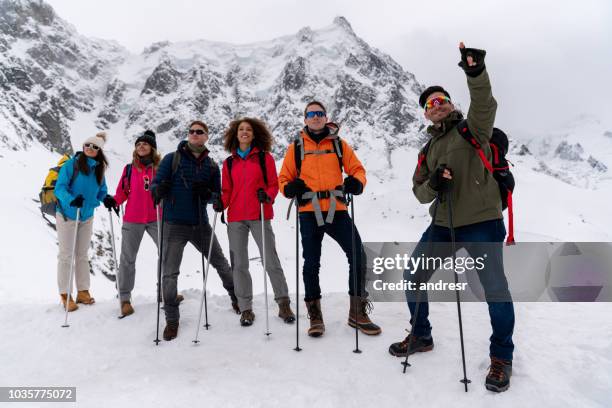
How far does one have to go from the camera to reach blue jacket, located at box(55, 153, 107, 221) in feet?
21.9

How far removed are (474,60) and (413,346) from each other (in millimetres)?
3221

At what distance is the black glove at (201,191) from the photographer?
5708 millimetres

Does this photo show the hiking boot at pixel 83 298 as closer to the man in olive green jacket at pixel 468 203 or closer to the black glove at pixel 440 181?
the man in olive green jacket at pixel 468 203

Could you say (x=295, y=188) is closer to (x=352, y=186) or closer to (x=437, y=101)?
(x=352, y=186)

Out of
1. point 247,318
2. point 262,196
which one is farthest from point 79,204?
point 247,318

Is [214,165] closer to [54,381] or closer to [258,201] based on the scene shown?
[258,201]

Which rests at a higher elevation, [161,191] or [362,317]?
[161,191]

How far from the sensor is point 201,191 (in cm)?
573

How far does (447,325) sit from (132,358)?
4333 millimetres

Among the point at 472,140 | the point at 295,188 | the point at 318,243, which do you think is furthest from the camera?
the point at 318,243

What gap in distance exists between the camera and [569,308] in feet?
19.2

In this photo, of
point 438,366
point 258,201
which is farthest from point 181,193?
point 438,366

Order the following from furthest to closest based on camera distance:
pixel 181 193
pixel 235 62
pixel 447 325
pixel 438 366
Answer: pixel 235 62 → pixel 181 193 → pixel 447 325 → pixel 438 366

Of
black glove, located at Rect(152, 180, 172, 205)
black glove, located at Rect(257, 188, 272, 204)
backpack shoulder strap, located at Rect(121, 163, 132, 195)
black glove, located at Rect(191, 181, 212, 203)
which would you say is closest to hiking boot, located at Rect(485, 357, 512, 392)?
black glove, located at Rect(257, 188, 272, 204)
